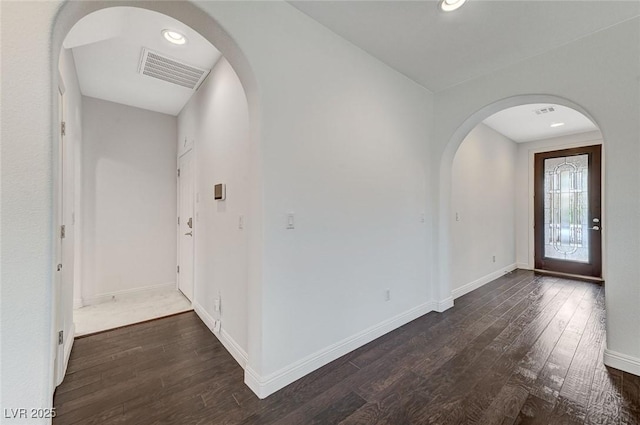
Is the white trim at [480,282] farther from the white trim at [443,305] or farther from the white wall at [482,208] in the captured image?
the white trim at [443,305]

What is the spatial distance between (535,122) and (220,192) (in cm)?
519

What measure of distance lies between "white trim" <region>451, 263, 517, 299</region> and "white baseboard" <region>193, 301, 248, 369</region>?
2874 mm

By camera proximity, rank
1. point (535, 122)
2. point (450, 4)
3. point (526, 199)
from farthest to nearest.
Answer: point (526, 199) → point (535, 122) → point (450, 4)

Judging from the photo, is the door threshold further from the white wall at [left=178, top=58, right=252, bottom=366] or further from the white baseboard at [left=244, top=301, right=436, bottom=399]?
the white wall at [left=178, top=58, right=252, bottom=366]

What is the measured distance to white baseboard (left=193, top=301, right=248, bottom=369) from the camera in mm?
2092

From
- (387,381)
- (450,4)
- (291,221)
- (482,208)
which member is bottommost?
(387,381)

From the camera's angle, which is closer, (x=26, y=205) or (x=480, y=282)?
(x=26, y=205)

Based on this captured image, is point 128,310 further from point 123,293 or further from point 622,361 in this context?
point 622,361

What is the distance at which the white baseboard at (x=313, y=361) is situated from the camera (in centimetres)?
176

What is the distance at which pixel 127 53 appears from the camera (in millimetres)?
2561

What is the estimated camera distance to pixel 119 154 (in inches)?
145

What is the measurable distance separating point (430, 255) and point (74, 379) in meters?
3.50

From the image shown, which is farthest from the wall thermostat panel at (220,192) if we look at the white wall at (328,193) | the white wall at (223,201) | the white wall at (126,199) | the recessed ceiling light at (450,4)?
the recessed ceiling light at (450,4)

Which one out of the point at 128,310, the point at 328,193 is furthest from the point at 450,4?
the point at 128,310
